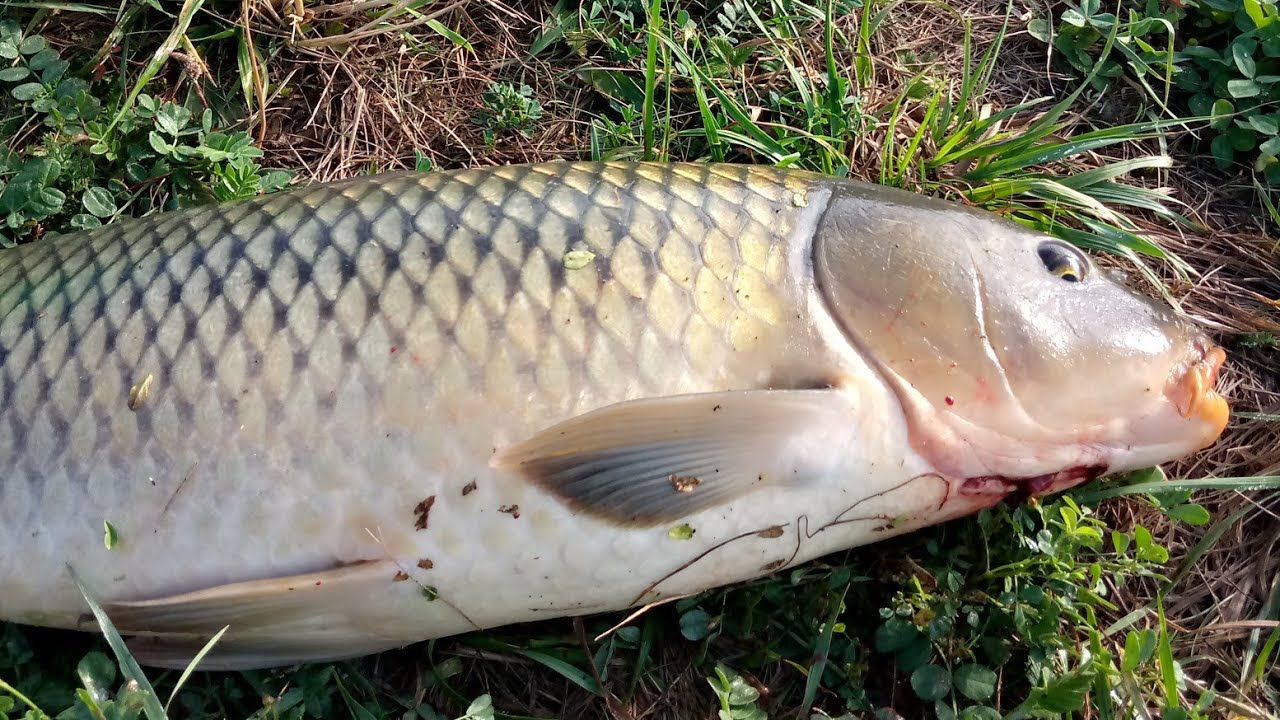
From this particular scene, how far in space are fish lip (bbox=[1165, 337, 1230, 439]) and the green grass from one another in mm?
268

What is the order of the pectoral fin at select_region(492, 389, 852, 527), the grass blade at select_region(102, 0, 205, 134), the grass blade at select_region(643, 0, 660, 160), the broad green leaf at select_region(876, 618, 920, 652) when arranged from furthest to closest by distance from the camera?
the grass blade at select_region(102, 0, 205, 134) → the grass blade at select_region(643, 0, 660, 160) → the broad green leaf at select_region(876, 618, 920, 652) → the pectoral fin at select_region(492, 389, 852, 527)

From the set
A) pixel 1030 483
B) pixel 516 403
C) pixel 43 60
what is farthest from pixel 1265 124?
pixel 43 60

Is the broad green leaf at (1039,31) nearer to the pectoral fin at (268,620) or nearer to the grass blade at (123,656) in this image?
the pectoral fin at (268,620)

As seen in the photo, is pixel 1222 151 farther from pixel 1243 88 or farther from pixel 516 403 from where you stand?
pixel 516 403

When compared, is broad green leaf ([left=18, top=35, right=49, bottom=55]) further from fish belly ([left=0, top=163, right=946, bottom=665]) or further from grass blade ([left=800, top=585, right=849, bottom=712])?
grass blade ([left=800, top=585, right=849, bottom=712])

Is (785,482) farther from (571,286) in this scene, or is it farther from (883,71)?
(883,71)

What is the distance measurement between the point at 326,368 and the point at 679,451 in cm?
61

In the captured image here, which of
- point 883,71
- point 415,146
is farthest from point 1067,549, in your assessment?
point 415,146

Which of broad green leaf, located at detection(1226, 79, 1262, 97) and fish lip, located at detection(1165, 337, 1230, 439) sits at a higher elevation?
broad green leaf, located at detection(1226, 79, 1262, 97)

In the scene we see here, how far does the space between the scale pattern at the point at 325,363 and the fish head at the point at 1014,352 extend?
0.18 m

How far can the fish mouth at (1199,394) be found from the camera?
158 centimetres

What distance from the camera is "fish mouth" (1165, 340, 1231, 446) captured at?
62.1 inches

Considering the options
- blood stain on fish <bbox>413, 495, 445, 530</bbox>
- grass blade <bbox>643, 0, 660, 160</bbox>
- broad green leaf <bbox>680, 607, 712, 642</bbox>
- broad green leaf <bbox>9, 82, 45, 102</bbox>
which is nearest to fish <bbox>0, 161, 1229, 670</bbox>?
blood stain on fish <bbox>413, 495, 445, 530</bbox>

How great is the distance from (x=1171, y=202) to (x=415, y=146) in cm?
197
